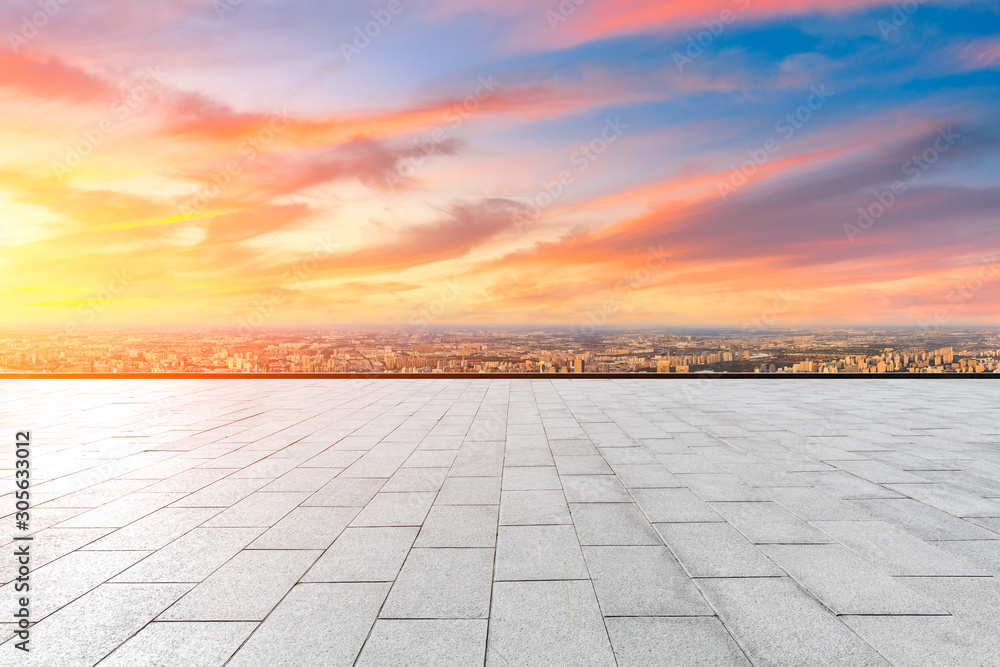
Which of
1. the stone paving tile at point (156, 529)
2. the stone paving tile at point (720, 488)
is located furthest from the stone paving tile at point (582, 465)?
the stone paving tile at point (156, 529)

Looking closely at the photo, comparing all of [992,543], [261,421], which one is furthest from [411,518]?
[261,421]

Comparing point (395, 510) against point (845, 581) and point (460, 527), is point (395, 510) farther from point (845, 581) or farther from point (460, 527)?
point (845, 581)

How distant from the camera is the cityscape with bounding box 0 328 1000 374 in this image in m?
14.6

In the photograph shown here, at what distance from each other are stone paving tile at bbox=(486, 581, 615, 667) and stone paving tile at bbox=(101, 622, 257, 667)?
133 centimetres

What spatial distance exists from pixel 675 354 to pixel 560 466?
11430 mm

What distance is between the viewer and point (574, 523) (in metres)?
3.76

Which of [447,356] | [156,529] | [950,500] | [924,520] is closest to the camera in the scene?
[156,529]

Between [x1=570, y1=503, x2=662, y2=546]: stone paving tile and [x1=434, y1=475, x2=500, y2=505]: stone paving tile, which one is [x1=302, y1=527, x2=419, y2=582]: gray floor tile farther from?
[x1=570, y1=503, x2=662, y2=546]: stone paving tile

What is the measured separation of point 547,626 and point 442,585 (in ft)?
2.43

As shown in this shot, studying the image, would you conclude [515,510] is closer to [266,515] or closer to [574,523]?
[574,523]

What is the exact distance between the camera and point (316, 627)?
8.02 feet

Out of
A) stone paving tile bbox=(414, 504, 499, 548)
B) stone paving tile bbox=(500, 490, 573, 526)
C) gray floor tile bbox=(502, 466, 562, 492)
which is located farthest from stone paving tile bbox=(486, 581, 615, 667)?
gray floor tile bbox=(502, 466, 562, 492)

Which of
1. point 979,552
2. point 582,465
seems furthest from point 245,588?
point 979,552

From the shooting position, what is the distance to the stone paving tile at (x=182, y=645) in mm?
2184
